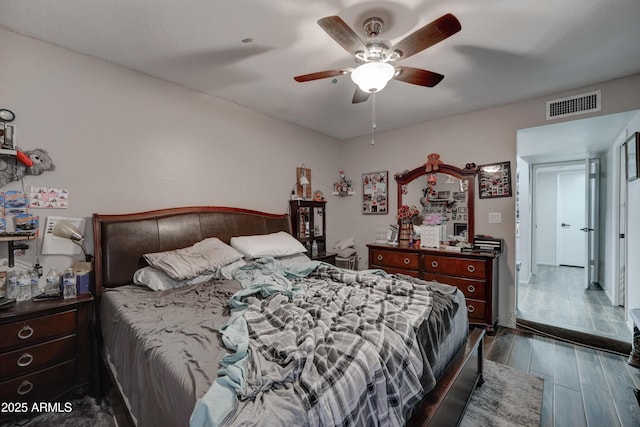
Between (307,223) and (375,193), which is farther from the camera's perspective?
(375,193)

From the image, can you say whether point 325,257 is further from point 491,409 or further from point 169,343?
point 169,343

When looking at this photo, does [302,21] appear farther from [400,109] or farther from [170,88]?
[400,109]

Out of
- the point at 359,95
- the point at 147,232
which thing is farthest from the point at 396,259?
the point at 147,232

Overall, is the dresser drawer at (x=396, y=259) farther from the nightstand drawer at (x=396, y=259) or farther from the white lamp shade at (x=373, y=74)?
the white lamp shade at (x=373, y=74)

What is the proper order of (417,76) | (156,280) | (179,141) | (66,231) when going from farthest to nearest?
(179,141) → (156,280) → (66,231) → (417,76)

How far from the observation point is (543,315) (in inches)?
132

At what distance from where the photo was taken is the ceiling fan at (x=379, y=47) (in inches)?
56.2

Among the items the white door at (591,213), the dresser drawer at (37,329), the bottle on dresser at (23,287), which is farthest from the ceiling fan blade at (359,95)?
the white door at (591,213)

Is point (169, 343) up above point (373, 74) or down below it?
below

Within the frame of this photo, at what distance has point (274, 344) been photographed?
115 cm

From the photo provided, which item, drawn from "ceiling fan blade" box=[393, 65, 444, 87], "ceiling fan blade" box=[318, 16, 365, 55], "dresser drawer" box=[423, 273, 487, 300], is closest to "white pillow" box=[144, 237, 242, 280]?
"ceiling fan blade" box=[318, 16, 365, 55]

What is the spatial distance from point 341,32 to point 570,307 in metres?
4.45

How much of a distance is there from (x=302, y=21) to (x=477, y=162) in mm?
2666

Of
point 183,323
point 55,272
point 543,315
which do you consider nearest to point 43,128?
point 55,272
